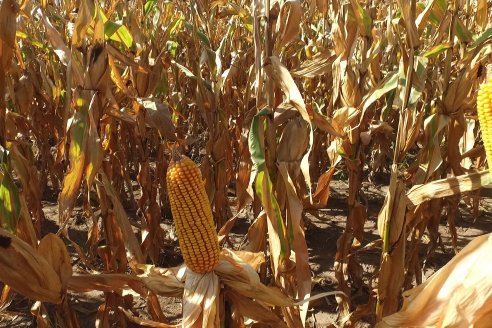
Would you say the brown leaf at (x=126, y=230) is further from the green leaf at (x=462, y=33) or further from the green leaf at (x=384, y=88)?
the green leaf at (x=462, y=33)

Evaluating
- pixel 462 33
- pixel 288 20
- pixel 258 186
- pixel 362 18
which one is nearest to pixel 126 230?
pixel 258 186

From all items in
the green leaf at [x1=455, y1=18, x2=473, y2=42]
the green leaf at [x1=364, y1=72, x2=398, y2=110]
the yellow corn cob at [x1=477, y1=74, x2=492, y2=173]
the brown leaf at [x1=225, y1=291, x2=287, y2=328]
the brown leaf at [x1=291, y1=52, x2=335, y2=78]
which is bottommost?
the brown leaf at [x1=225, y1=291, x2=287, y2=328]

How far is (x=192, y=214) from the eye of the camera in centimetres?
170

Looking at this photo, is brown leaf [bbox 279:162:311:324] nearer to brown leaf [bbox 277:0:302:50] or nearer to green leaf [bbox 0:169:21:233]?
brown leaf [bbox 277:0:302:50]

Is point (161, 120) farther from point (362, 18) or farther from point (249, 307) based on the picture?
point (362, 18)

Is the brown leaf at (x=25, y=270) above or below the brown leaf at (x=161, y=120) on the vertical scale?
below

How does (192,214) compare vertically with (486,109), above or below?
below

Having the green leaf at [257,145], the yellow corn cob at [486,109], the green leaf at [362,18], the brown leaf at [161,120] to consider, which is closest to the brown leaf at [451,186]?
the yellow corn cob at [486,109]

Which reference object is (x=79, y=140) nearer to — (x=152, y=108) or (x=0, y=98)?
(x=0, y=98)

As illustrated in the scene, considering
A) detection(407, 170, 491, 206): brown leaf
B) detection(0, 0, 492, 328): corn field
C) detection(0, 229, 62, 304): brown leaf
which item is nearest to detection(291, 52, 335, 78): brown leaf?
detection(0, 0, 492, 328): corn field

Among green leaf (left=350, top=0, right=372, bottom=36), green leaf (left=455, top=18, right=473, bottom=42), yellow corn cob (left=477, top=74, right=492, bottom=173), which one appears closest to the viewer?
yellow corn cob (left=477, top=74, right=492, bottom=173)

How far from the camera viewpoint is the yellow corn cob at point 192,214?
5.37 ft

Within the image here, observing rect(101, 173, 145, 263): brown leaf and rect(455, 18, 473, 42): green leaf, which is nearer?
rect(101, 173, 145, 263): brown leaf

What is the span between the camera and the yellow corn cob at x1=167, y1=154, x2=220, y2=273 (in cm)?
164
